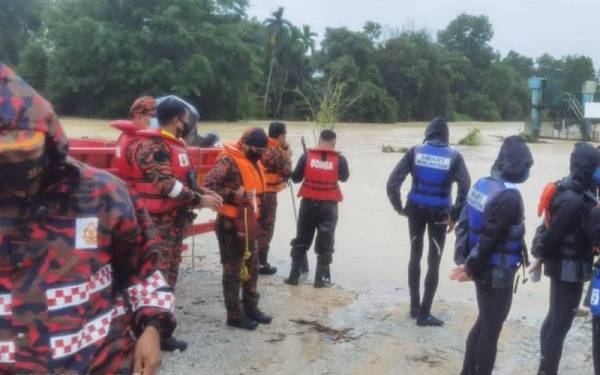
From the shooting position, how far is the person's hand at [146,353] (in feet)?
6.79

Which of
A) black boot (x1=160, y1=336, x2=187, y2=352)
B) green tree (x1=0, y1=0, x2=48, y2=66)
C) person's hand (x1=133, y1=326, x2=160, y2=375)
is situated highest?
green tree (x1=0, y1=0, x2=48, y2=66)

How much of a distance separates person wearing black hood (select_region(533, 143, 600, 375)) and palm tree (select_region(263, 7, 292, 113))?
58743mm

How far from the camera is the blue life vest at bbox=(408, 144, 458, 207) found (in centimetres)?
570

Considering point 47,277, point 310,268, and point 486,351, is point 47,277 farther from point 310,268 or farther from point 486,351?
point 310,268

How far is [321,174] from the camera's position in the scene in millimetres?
6898

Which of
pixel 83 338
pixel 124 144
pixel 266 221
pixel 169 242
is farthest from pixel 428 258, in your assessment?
pixel 83 338

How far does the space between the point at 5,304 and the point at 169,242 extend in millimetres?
3140

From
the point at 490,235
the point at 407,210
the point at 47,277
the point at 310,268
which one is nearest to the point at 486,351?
the point at 490,235

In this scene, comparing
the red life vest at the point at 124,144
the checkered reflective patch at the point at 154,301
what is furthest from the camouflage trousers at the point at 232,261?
the checkered reflective patch at the point at 154,301

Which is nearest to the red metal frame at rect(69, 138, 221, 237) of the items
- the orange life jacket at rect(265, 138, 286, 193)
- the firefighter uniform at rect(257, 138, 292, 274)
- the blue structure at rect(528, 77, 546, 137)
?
the firefighter uniform at rect(257, 138, 292, 274)

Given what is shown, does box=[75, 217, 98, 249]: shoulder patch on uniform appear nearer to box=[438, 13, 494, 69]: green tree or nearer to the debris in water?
the debris in water

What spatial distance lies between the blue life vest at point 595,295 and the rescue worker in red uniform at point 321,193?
10.7ft

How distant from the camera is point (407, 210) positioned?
586cm

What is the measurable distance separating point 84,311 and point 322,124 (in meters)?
25.9
